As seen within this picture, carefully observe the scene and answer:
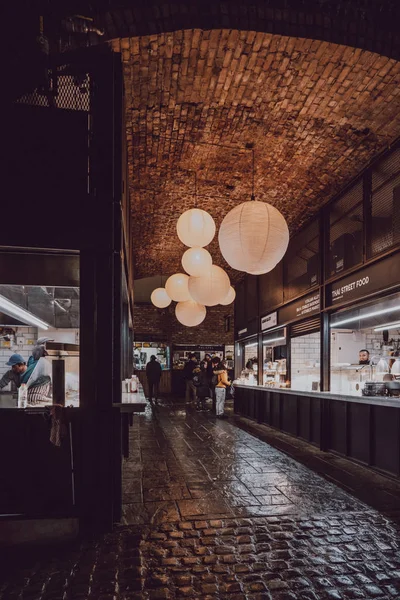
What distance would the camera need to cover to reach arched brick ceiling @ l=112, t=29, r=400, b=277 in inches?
185

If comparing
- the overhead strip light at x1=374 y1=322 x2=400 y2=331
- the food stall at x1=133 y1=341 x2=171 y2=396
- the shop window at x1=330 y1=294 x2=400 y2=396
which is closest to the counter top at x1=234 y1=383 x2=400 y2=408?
the shop window at x1=330 y1=294 x2=400 y2=396

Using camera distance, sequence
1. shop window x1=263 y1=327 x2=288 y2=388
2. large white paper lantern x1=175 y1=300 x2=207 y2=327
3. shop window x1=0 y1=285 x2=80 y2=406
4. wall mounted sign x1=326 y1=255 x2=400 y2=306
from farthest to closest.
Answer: shop window x1=263 y1=327 x2=288 y2=388 → large white paper lantern x1=175 y1=300 x2=207 y2=327 → wall mounted sign x1=326 y1=255 x2=400 y2=306 → shop window x1=0 y1=285 x2=80 y2=406

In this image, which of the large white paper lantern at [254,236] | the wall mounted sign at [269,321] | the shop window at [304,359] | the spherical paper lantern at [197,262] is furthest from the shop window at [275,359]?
the large white paper lantern at [254,236]

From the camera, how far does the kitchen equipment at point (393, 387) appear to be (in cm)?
573

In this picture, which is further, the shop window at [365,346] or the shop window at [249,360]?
the shop window at [249,360]

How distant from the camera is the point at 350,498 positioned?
4.80 metres

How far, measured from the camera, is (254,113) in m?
5.84

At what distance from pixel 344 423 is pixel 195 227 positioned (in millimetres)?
3777

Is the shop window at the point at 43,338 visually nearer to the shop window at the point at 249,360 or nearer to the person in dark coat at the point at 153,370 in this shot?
the shop window at the point at 249,360

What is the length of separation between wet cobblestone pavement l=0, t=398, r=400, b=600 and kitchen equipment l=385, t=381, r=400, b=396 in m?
1.46

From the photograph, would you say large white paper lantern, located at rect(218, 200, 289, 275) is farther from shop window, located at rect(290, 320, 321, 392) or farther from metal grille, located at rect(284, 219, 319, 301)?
shop window, located at rect(290, 320, 321, 392)

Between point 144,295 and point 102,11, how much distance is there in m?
16.1

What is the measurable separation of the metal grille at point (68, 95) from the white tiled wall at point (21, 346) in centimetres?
250

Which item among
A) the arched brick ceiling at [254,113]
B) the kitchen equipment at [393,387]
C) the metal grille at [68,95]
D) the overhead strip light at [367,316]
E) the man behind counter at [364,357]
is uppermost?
the arched brick ceiling at [254,113]
